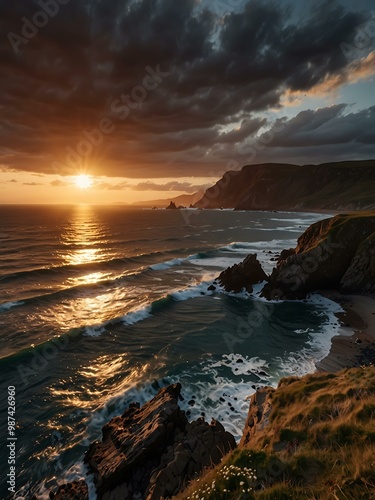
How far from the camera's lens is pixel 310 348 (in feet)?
85.7

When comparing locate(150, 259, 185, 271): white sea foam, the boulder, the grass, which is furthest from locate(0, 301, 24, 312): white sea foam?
the boulder

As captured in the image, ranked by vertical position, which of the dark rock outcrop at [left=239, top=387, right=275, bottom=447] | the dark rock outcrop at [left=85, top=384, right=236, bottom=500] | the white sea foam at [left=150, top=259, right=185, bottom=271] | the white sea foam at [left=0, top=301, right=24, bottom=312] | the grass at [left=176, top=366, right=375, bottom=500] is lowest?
the white sea foam at [left=150, top=259, right=185, bottom=271]

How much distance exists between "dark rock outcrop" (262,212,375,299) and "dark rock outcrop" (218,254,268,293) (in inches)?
136

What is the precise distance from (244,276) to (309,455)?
1437 inches

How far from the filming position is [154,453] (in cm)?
1320

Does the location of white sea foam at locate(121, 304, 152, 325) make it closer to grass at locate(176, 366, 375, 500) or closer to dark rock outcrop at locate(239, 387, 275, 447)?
dark rock outcrop at locate(239, 387, 275, 447)

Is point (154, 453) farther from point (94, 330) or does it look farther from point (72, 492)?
point (94, 330)

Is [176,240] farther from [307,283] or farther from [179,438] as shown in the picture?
[179,438]

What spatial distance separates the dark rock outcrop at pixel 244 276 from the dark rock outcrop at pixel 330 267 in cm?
344

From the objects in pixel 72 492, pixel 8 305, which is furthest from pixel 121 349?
pixel 8 305

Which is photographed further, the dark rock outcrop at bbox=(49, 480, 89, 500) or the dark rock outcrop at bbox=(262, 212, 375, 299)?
the dark rock outcrop at bbox=(262, 212, 375, 299)

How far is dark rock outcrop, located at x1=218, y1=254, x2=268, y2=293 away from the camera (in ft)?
142

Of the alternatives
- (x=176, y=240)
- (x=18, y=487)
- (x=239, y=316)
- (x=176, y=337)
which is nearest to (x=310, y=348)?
(x=239, y=316)

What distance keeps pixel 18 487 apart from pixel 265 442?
42.4 feet
